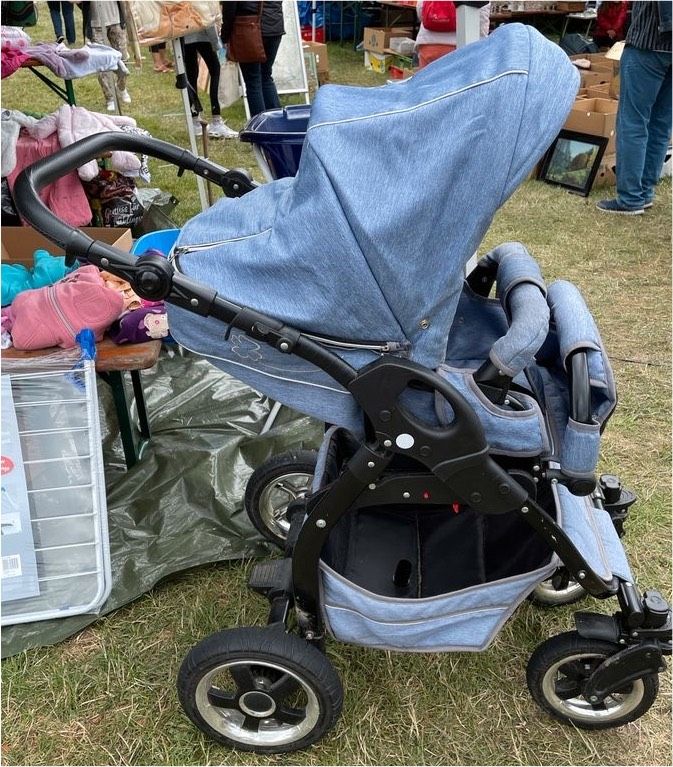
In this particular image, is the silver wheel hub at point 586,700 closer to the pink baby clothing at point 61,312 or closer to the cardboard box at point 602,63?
the pink baby clothing at point 61,312

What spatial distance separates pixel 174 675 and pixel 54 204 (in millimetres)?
1980

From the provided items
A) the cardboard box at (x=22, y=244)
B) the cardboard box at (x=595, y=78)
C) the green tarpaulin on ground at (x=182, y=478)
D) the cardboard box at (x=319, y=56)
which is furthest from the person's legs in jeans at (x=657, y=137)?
the cardboard box at (x=319, y=56)

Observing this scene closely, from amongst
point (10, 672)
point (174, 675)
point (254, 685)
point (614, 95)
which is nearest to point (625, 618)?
point (254, 685)

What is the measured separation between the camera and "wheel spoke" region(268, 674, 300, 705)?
1.46 meters

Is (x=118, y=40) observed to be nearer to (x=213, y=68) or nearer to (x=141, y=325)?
(x=213, y=68)

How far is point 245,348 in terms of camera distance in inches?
50.6

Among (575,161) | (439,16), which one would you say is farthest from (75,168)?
(575,161)

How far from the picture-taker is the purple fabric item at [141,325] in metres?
1.97

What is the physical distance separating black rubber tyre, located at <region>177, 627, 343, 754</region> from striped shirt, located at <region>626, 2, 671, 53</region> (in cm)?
399

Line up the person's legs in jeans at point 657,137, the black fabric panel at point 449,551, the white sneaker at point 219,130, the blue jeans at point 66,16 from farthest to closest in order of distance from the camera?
1. the blue jeans at point 66,16
2. the white sneaker at point 219,130
3. the person's legs in jeans at point 657,137
4. the black fabric panel at point 449,551

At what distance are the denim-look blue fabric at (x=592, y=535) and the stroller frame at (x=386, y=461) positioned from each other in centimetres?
3

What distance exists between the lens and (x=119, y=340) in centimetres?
198

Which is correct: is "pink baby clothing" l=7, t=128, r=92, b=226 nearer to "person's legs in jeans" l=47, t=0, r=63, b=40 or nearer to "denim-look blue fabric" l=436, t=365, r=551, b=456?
"denim-look blue fabric" l=436, t=365, r=551, b=456

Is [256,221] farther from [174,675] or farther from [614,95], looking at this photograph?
[614,95]
